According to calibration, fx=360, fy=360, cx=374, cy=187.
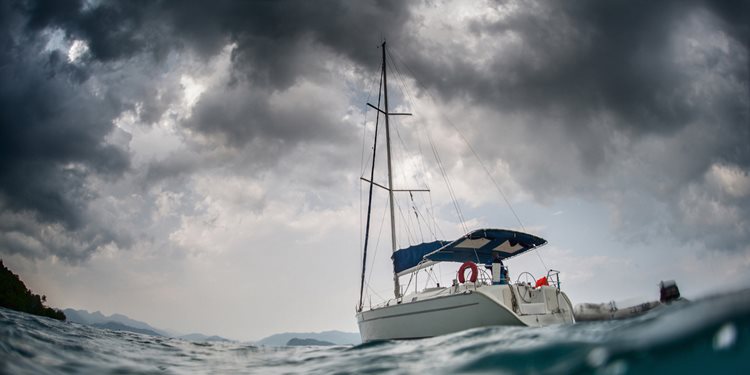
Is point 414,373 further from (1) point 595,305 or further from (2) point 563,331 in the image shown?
(1) point 595,305

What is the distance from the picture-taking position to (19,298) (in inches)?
1484

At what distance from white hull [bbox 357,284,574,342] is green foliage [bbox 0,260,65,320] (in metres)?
41.3

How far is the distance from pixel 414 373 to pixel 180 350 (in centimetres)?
588

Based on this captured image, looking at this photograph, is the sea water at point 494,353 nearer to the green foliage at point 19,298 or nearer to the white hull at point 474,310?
the white hull at point 474,310

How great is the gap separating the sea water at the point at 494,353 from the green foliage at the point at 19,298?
41.2m

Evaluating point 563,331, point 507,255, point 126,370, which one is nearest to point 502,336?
point 563,331

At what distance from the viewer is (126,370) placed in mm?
5090

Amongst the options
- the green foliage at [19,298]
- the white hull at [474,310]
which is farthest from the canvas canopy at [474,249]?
the green foliage at [19,298]

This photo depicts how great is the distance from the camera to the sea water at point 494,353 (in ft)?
11.0

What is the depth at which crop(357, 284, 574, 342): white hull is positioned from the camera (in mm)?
10648

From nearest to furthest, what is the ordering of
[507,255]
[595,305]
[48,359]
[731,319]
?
[731,319] → [48,359] → [595,305] → [507,255]

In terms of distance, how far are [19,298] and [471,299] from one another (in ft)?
161

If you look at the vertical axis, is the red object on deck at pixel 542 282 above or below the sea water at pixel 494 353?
above

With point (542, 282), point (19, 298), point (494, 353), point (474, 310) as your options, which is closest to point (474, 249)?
point (542, 282)
